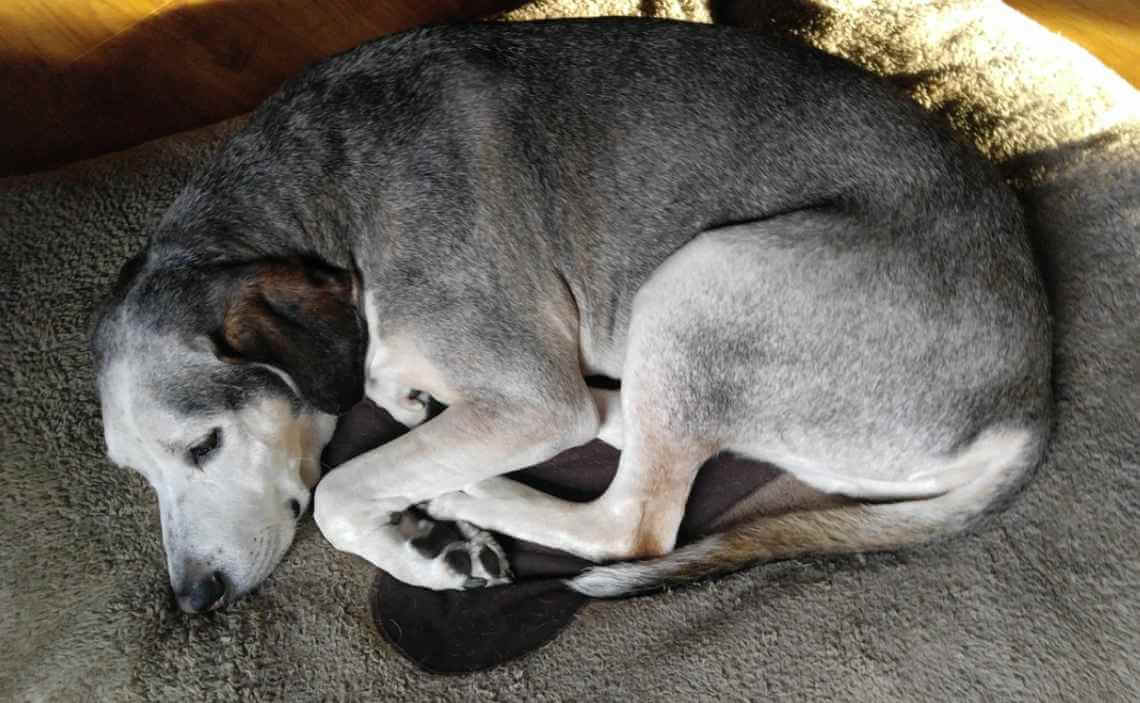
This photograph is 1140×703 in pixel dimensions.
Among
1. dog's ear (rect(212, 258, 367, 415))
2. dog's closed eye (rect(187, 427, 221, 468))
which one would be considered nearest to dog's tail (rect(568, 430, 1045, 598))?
dog's ear (rect(212, 258, 367, 415))

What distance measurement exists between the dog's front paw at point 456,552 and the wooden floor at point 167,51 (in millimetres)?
2162

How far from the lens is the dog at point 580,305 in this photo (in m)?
2.45

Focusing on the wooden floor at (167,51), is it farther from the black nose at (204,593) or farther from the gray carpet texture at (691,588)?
the black nose at (204,593)

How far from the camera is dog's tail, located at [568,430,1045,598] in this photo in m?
2.58

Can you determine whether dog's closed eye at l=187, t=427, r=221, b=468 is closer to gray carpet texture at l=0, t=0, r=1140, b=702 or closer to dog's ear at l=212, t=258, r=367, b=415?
dog's ear at l=212, t=258, r=367, b=415

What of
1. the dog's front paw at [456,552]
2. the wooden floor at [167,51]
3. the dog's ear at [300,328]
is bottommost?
the dog's front paw at [456,552]

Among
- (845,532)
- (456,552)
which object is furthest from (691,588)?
(456,552)

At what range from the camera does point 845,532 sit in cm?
263

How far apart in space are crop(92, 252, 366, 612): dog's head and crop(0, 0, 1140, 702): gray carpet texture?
28 centimetres

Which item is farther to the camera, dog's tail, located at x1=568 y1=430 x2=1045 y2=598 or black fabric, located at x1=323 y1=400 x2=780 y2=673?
black fabric, located at x1=323 y1=400 x2=780 y2=673

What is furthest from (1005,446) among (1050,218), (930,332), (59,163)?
(59,163)

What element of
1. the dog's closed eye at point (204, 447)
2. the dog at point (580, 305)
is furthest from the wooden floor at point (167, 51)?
the dog's closed eye at point (204, 447)

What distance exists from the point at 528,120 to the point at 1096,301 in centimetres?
181

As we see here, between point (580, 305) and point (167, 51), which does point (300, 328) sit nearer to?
point (580, 305)
